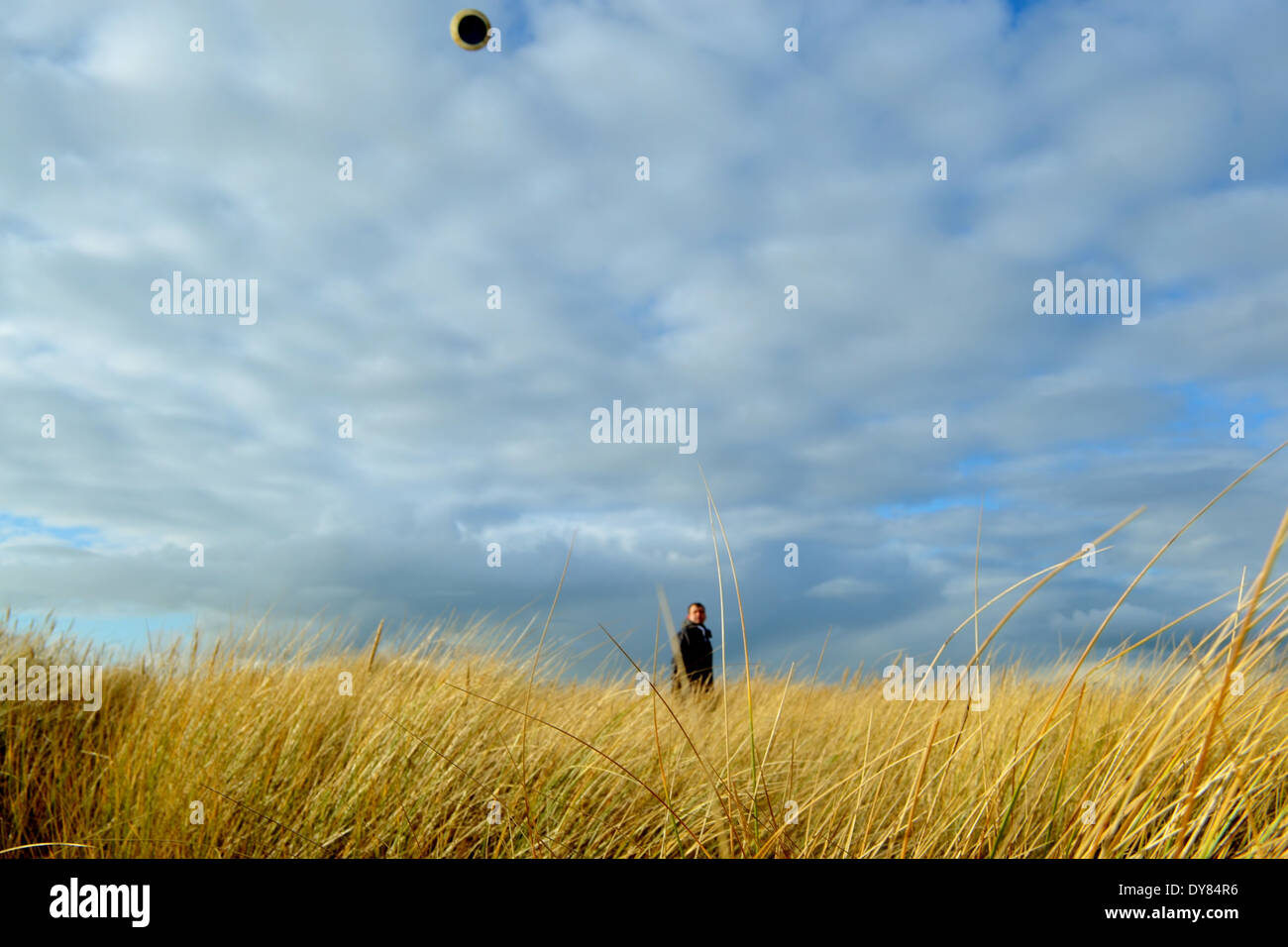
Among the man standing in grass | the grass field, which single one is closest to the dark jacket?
the man standing in grass

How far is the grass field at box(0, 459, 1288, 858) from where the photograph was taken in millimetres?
2574

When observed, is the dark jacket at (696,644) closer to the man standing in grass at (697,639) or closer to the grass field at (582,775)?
the man standing in grass at (697,639)

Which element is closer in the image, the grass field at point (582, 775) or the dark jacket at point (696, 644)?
the grass field at point (582, 775)

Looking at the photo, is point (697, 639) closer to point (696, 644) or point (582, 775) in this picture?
point (696, 644)

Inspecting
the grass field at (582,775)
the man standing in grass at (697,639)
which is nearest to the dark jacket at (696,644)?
Answer: the man standing in grass at (697,639)

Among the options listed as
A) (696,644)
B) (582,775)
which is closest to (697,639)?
(696,644)

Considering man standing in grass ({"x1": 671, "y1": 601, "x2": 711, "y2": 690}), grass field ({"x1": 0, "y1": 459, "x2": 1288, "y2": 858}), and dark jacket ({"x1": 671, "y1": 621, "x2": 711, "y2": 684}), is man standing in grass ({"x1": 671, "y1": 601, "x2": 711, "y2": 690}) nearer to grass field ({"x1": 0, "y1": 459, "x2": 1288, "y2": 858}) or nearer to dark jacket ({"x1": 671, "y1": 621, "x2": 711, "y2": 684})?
dark jacket ({"x1": 671, "y1": 621, "x2": 711, "y2": 684})

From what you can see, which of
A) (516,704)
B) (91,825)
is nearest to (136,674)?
(91,825)

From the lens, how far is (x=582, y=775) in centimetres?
380

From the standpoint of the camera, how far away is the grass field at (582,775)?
2.57 m
